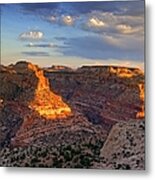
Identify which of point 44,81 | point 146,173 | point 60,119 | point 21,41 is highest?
point 21,41

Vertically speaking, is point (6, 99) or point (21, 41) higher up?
point (21, 41)

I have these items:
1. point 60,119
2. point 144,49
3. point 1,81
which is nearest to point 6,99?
point 1,81

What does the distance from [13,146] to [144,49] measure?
2.36 ft

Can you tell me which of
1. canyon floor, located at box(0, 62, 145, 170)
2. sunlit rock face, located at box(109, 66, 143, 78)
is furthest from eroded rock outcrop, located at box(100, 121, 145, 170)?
sunlit rock face, located at box(109, 66, 143, 78)

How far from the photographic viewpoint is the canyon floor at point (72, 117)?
2416 millimetres

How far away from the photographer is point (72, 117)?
8.09 feet

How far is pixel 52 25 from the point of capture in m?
2.49

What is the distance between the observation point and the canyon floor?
7.93ft

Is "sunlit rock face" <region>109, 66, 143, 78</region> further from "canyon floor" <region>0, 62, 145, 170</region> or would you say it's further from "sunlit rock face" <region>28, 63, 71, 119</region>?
"sunlit rock face" <region>28, 63, 71, 119</region>

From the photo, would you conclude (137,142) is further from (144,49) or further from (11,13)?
(11,13)

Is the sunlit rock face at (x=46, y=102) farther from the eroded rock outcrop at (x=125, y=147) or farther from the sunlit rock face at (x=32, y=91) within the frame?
the eroded rock outcrop at (x=125, y=147)

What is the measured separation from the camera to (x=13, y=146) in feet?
8.24

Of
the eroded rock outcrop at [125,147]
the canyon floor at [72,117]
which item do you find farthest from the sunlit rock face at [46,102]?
the eroded rock outcrop at [125,147]

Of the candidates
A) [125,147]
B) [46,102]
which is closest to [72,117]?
[46,102]
